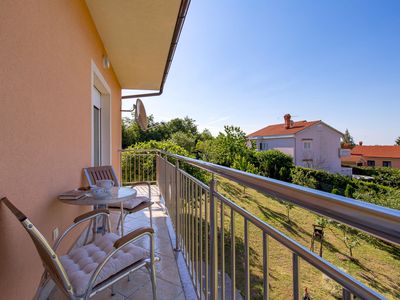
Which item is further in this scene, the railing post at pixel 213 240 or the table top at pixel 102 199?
the table top at pixel 102 199

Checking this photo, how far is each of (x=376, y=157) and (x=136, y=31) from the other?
117 feet

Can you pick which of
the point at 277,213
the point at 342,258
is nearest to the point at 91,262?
the point at 342,258

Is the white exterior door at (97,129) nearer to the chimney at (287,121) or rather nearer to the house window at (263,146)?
the chimney at (287,121)

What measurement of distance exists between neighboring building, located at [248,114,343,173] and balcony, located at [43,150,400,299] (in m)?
18.1

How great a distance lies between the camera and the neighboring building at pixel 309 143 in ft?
64.4

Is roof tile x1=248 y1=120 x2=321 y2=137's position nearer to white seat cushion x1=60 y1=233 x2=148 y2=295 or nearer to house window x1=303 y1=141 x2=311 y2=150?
house window x1=303 y1=141 x2=311 y2=150

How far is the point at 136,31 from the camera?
318 centimetres

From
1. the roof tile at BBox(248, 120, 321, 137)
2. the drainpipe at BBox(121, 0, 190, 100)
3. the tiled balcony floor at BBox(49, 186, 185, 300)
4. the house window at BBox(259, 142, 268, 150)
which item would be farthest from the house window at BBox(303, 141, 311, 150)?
the tiled balcony floor at BBox(49, 186, 185, 300)

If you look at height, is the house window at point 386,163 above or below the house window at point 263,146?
below

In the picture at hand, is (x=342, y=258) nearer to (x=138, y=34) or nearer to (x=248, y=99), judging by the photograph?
(x=138, y=34)

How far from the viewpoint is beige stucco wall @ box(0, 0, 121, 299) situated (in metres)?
1.21

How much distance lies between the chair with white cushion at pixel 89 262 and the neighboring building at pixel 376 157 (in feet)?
108

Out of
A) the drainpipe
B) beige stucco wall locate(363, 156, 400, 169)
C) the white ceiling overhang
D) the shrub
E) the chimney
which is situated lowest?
the shrub

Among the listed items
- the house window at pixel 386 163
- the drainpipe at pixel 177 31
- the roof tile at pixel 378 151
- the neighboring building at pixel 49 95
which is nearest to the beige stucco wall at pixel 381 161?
the house window at pixel 386 163
